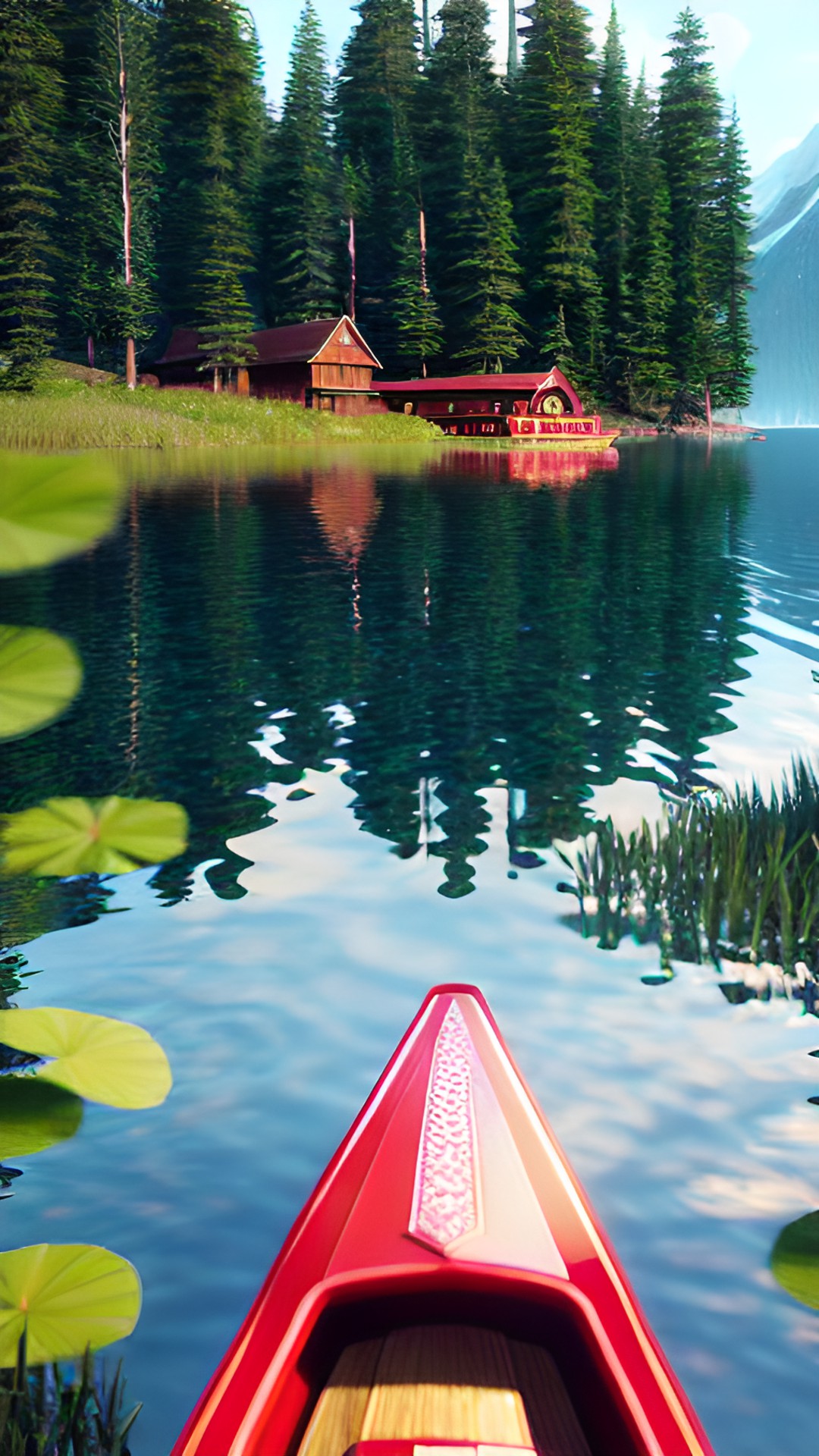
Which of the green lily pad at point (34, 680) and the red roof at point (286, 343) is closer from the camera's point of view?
the green lily pad at point (34, 680)

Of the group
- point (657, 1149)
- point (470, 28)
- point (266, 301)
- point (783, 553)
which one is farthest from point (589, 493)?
point (470, 28)

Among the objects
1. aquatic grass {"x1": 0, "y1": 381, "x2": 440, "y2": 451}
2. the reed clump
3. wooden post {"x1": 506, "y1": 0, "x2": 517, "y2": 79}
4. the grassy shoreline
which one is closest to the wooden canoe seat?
the reed clump

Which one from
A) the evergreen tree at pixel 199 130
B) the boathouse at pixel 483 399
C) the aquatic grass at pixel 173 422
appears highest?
the evergreen tree at pixel 199 130

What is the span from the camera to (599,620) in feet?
49.0

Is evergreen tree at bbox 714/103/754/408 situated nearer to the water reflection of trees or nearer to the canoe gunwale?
the water reflection of trees

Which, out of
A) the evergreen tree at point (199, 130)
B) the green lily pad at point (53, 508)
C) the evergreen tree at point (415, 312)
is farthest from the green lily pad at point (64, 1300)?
the evergreen tree at point (415, 312)

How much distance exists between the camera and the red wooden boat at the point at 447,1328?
2250mm

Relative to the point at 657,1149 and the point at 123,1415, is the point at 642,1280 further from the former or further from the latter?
the point at 123,1415

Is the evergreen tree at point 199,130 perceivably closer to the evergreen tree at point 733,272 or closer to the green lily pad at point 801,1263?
the evergreen tree at point 733,272

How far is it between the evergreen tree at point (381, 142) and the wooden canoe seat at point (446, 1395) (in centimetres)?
7276

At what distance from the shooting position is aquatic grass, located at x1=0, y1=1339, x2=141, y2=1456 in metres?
2.38

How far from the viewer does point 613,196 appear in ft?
245

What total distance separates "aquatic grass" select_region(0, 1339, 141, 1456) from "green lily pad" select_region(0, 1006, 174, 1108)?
0.53 meters

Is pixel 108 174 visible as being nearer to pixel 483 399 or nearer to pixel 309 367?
pixel 309 367
